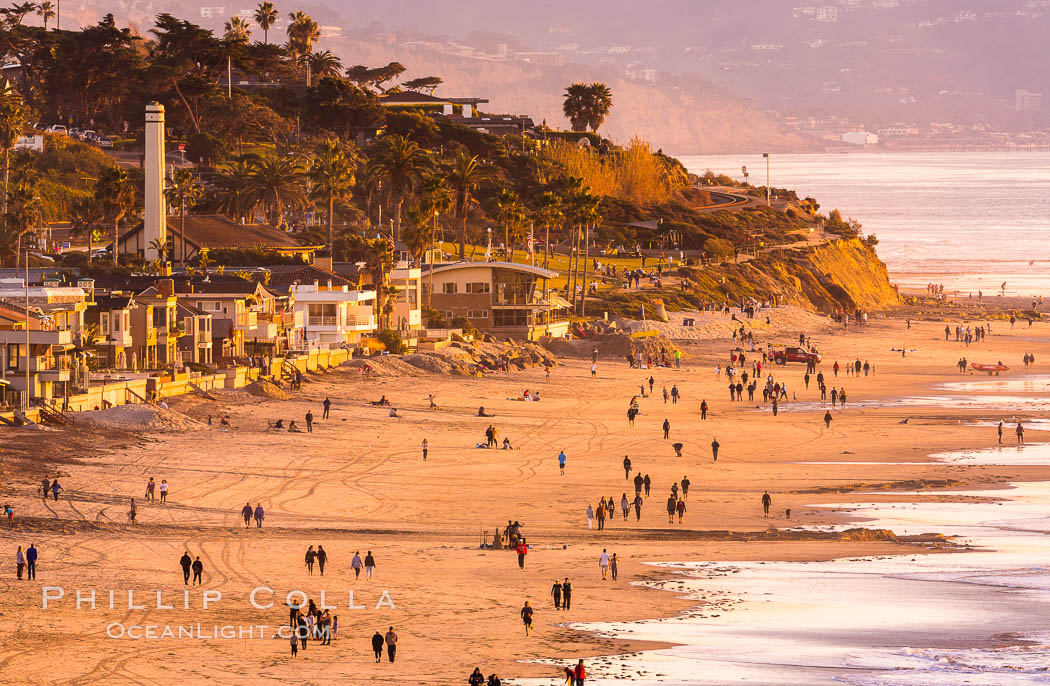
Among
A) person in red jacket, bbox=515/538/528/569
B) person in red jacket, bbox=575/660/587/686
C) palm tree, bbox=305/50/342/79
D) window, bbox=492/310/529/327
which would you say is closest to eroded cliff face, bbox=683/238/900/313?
window, bbox=492/310/529/327

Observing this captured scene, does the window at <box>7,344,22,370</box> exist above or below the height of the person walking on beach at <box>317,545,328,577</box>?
above

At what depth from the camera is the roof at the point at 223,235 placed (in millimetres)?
101750

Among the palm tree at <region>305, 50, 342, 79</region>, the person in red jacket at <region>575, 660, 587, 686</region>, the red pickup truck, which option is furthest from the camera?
the palm tree at <region>305, 50, 342, 79</region>

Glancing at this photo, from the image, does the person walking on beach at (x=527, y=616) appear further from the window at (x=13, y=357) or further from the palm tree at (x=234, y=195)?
the palm tree at (x=234, y=195)

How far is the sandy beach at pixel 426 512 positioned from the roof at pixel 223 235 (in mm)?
28801

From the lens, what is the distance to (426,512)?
4691 cm

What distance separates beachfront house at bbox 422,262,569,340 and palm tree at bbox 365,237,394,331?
801cm

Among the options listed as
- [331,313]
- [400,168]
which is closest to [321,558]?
[331,313]

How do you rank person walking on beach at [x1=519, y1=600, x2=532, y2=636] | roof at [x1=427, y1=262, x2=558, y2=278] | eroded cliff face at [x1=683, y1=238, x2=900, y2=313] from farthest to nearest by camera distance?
eroded cliff face at [x1=683, y1=238, x2=900, y2=313] → roof at [x1=427, y1=262, x2=558, y2=278] → person walking on beach at [x1=519, y1=600, x2=532, y2=636]

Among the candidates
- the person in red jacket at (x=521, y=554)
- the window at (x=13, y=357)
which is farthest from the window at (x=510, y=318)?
the person in red jacket at (x=521, y=554)

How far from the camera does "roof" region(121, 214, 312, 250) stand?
101750 mm

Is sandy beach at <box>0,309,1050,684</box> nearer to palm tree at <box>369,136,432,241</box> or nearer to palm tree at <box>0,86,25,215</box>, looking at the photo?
palm tree at <box>369,136,432,241</box>

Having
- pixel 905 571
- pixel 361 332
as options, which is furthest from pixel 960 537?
pixel 361 332

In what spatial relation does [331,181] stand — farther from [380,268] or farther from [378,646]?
[378,646]
